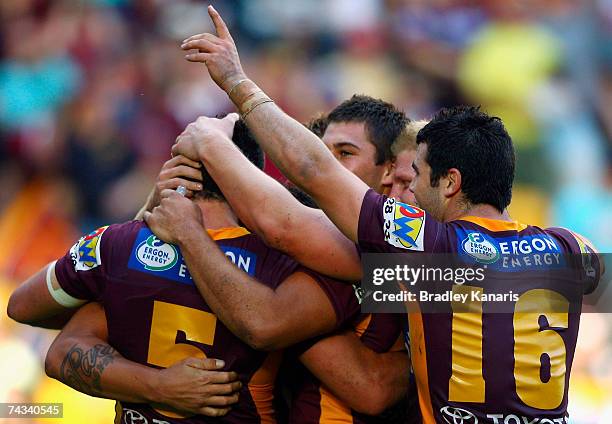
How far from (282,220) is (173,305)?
1.84ft

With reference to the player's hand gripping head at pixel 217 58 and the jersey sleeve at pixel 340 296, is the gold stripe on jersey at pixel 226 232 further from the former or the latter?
the player's hand gripping head at pixel 217 58

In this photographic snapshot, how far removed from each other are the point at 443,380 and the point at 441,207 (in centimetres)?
67

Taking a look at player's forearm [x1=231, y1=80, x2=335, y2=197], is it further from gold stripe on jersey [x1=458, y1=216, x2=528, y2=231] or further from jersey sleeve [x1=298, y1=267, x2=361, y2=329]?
gold stripe on jersey [x1=458, y1=216, x2=528, y2=231]

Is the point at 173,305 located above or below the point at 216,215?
below

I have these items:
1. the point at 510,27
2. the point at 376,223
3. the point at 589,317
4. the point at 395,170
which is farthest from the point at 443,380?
the point at 510,27

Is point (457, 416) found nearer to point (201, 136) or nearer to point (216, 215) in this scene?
point (216, 215)

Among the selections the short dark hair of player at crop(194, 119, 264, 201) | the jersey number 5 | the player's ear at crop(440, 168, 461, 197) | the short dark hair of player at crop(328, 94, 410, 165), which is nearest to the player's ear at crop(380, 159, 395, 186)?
the short dark hair of player at crop(328, 94, 410, 165)

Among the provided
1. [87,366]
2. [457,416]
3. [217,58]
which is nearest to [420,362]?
[457,416]

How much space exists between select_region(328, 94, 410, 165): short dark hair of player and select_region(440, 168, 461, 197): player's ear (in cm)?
83

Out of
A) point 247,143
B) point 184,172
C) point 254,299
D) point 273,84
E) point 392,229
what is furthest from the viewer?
point 273,84

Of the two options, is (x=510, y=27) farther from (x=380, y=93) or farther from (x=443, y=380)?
(x=443, y=380)

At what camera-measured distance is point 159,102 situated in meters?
8.27

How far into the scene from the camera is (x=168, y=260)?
11.5 ft

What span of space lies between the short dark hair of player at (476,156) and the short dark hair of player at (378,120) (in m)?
0.73
